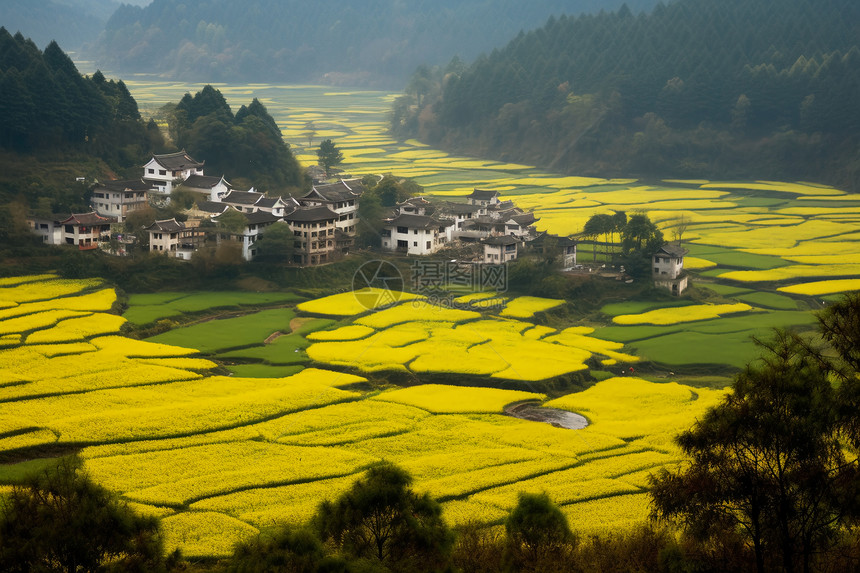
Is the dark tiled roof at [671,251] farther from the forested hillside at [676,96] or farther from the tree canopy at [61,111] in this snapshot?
the forested hillside at [676,96]

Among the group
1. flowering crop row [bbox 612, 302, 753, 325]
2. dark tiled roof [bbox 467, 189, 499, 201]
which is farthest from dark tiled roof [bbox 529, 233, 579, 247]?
dark tiled roof [bbox 467, 189, 499, 201]

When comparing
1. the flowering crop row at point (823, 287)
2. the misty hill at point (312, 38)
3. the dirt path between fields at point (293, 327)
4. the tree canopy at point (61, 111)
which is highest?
the misty hill at point (312, 38)

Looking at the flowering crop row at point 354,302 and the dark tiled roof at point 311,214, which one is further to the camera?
the dark tiled roof at point 311,214

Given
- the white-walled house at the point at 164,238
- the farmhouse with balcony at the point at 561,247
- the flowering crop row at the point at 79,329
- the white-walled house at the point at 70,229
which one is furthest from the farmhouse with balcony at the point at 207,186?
the farmhouse with balcony at the point at 561,247

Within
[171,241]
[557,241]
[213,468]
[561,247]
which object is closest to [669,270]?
[561,247]

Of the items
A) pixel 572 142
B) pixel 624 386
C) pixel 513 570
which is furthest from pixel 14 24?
pixel 513 570
